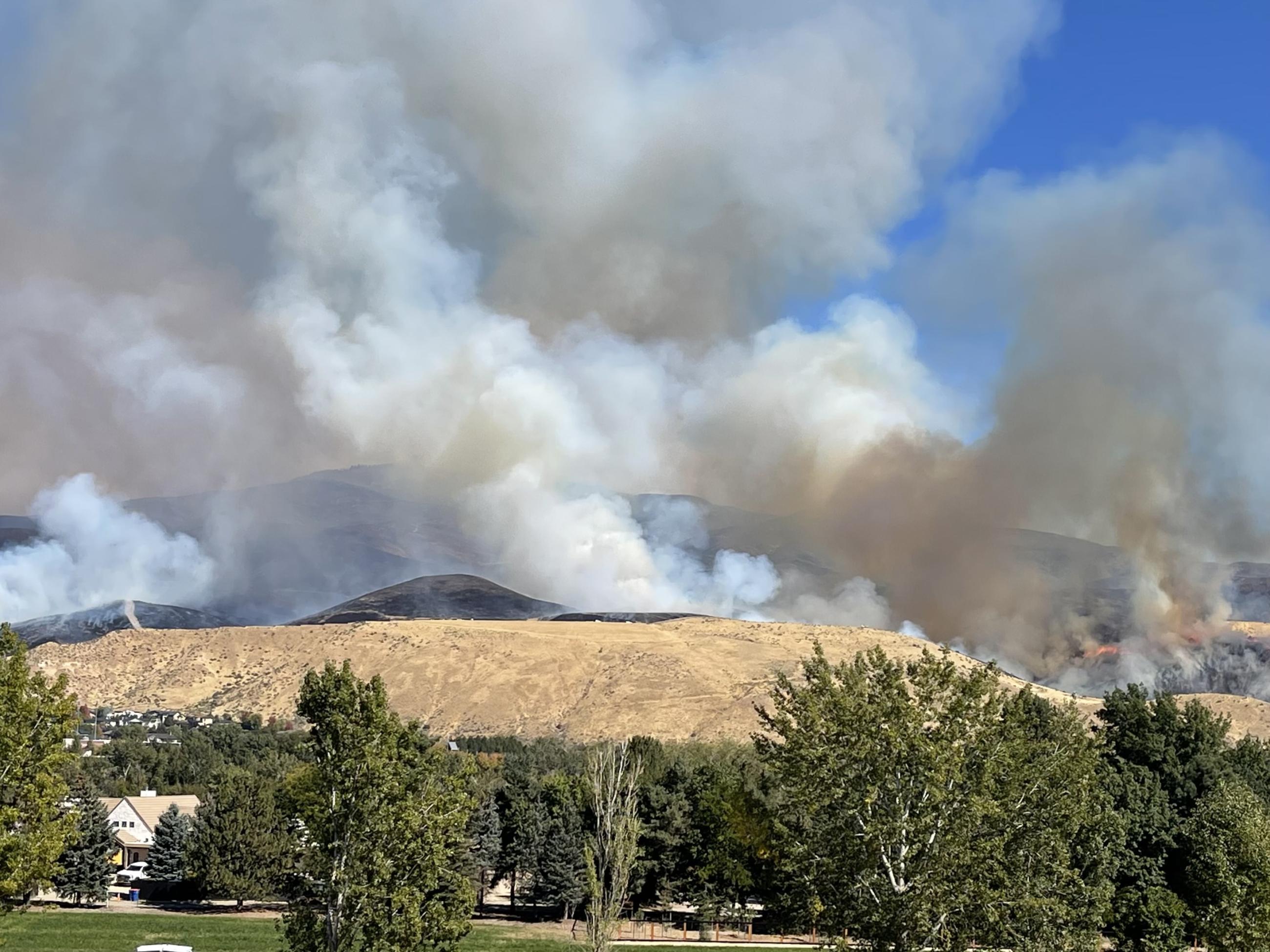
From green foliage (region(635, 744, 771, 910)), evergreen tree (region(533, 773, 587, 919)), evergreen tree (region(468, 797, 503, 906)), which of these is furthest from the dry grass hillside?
green foliage (region(635, 744, 771, 910))

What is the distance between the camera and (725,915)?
7181 cm

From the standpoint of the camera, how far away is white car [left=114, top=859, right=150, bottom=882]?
81.9 m

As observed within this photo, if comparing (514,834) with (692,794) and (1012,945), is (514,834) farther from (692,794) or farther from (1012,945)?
(1012,945)

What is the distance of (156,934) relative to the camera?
186 ft

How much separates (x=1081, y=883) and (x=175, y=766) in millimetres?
102553

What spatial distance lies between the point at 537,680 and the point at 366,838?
15280 centimetres

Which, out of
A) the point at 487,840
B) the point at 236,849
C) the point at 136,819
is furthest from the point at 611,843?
the point at 136,819

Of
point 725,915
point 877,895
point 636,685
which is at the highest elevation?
point 636,685

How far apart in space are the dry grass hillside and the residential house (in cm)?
6738

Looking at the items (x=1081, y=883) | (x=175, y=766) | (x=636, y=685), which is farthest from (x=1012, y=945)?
(x=636, y=685)

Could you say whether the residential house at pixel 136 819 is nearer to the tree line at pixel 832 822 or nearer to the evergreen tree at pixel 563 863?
the evergreen tree at pixel 563 863

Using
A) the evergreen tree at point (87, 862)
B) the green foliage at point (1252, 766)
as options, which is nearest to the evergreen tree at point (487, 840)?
the evergreen tree at point (87, 862)

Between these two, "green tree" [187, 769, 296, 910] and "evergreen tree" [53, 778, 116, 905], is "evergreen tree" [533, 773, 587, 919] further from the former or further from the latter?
"evergreen tree" [53, 778, 116, 905]

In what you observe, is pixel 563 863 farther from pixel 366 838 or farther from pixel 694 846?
pixel 366 838
